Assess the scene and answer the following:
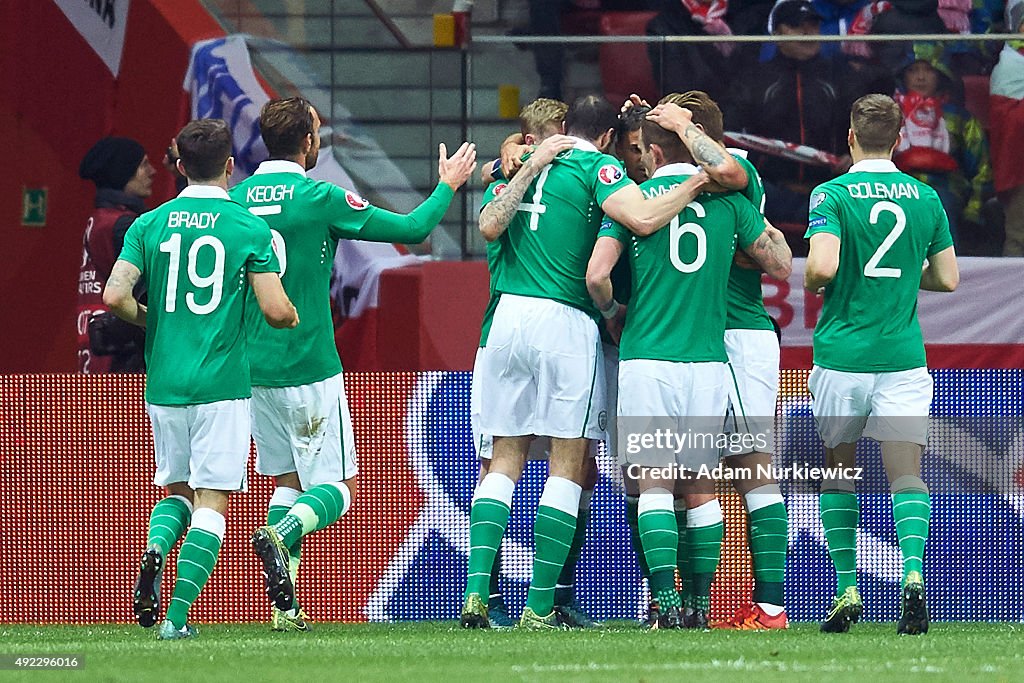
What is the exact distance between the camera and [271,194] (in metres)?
6.71

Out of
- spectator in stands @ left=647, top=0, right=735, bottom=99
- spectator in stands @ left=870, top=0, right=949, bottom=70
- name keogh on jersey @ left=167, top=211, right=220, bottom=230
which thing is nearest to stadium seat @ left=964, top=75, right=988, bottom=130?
spectator in stands @ left=870, top=0, right=949, bottom=70

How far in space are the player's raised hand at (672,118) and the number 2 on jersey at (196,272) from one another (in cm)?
160

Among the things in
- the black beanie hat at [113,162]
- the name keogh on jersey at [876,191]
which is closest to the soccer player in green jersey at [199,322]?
the name keogh on jersey at [876,191]

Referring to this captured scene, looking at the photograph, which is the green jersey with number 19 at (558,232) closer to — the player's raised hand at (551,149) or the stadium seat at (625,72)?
the player's raised hand at (551,149)

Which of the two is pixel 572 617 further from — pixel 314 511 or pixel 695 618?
pixel 314 511

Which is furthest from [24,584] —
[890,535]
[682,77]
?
[682,77]

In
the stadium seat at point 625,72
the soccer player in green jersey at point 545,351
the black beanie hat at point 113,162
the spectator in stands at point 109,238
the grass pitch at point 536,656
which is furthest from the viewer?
the stadium seat at point 625,72

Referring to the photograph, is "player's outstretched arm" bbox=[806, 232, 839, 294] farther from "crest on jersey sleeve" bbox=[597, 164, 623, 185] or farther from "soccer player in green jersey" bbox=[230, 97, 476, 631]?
"soccer player in green jersey" bbox=[230, 97, 476, 631]

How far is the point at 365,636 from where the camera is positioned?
6.46m

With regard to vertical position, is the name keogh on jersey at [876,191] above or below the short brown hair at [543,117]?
below

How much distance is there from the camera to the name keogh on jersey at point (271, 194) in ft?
22.0

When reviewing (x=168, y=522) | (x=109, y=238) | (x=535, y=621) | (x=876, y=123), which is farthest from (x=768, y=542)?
(x=109, y=238)

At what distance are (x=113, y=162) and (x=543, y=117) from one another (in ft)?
Answer: 13.6

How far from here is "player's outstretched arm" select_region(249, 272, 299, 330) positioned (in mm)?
6156
